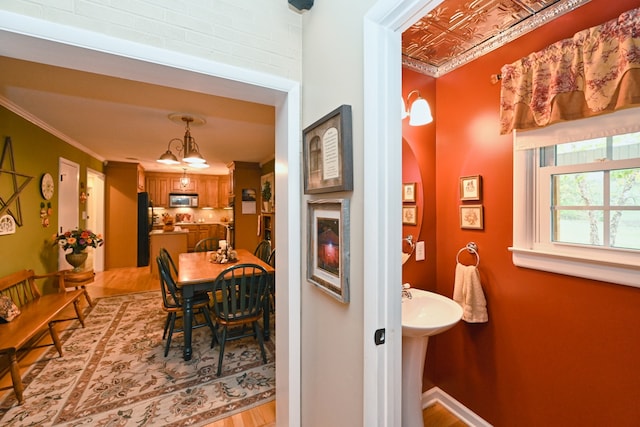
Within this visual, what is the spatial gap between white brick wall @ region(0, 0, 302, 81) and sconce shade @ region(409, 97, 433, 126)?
0.79 metres

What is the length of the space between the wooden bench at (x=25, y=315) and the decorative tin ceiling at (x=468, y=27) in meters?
3.34

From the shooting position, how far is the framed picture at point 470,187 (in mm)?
1663

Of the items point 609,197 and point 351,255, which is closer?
point 351,255

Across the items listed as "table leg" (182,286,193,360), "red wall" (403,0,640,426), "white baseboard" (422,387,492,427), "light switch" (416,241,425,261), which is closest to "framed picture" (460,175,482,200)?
"red wall" (403,0,640,426)

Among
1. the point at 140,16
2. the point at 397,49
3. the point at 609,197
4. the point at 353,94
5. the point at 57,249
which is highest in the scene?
the point at 140,16

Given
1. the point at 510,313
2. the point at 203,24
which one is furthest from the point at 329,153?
the point at 510,313

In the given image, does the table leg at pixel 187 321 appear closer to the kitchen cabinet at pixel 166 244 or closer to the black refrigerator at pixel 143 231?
the kitchen cabinet at pixel 166 244

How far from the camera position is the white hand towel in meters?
1.60

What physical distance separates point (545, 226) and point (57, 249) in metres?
5.33

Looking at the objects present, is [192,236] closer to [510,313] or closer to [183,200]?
[183,200]

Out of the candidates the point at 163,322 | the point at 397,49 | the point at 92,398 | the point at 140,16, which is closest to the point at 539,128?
the point at 397,49

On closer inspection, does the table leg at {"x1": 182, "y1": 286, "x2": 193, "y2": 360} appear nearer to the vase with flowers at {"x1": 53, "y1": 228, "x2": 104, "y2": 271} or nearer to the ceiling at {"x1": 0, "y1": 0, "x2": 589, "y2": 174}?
the ceiling at {"x1": 0, "y1": 0, "x2": 589, "y2": 174}

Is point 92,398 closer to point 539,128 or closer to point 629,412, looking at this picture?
point 629,412

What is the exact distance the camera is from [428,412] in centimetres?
183
